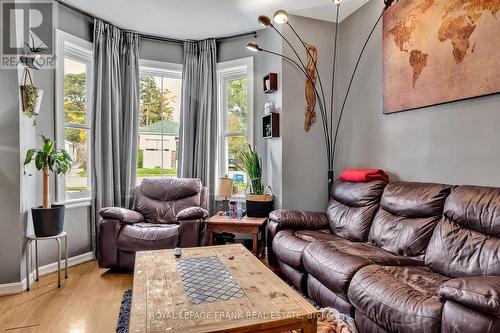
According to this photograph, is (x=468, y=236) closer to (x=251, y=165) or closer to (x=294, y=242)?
(x=294, y=242)

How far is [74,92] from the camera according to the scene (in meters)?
3.54

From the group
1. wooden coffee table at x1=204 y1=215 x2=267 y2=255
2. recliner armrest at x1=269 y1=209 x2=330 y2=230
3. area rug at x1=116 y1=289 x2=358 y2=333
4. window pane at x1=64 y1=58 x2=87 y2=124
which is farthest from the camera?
window pane at x1=64 y1=58 x2=87 y2=124

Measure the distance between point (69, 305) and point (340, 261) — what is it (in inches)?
84.0

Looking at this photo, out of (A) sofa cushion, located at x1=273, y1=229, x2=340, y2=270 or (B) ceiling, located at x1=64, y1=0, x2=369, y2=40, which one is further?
(B) ceiling, located at x1=64, y1=0, x2=369, y2=40

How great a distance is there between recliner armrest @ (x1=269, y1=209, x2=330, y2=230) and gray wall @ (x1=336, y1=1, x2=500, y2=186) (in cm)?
77

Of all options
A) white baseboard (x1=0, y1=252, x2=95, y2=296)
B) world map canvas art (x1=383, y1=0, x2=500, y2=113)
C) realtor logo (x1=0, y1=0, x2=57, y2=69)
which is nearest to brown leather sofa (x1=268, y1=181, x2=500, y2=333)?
world map canvas art (x1=383, y1=0, x2=500, y2=113)

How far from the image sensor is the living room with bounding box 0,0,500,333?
168 cm

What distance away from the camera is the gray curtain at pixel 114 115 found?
11.7 ft

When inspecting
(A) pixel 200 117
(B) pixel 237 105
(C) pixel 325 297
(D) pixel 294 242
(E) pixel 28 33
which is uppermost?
(E) pixel 28 33

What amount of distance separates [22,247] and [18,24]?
6.58 feet

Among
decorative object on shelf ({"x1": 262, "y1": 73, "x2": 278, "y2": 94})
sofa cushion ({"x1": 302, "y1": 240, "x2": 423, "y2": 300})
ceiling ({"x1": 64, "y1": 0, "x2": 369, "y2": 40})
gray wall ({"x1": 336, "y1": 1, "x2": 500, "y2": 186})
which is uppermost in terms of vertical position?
ceiling ({"x1": 64, "y1": 0, "x2": 369, "y2": 40})

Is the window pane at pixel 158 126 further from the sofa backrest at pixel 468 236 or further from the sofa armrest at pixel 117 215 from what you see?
the sofa backrest at pixel 468 236

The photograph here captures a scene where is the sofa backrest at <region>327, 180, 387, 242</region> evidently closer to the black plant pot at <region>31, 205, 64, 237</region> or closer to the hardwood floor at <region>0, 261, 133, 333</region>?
the hardwood floor at <region>0, 261, 133, 333</region>

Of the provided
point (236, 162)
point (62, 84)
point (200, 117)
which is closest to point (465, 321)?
point (236, 162)
